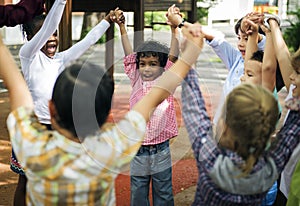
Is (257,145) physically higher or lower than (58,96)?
lower

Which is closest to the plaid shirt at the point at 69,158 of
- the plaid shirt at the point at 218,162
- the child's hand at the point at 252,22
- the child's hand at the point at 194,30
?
the plaid shirt at the point at 218,162

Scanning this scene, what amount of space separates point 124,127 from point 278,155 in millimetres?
702

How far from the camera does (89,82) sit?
199 cm

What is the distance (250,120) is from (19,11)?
5.78ft

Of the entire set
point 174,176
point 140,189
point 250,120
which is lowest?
point 174,176

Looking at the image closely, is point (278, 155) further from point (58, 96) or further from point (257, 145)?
point (58, 96)

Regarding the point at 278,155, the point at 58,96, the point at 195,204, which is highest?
the point at 58,96

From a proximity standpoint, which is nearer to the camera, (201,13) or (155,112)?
(155,112)

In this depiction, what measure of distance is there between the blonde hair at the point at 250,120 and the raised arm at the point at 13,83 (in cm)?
76

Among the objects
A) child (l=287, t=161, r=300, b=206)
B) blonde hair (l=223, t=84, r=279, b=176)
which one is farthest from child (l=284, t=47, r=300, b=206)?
blonde hair (l=223, t=84, r=279, b=176)

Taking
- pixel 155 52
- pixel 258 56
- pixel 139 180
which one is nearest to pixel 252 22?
pixel 258 56

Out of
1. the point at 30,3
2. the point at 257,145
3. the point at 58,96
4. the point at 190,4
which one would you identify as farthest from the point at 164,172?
the point at 190,4

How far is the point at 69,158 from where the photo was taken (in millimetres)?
1901

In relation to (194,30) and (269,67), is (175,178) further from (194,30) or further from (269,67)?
(194,30)
